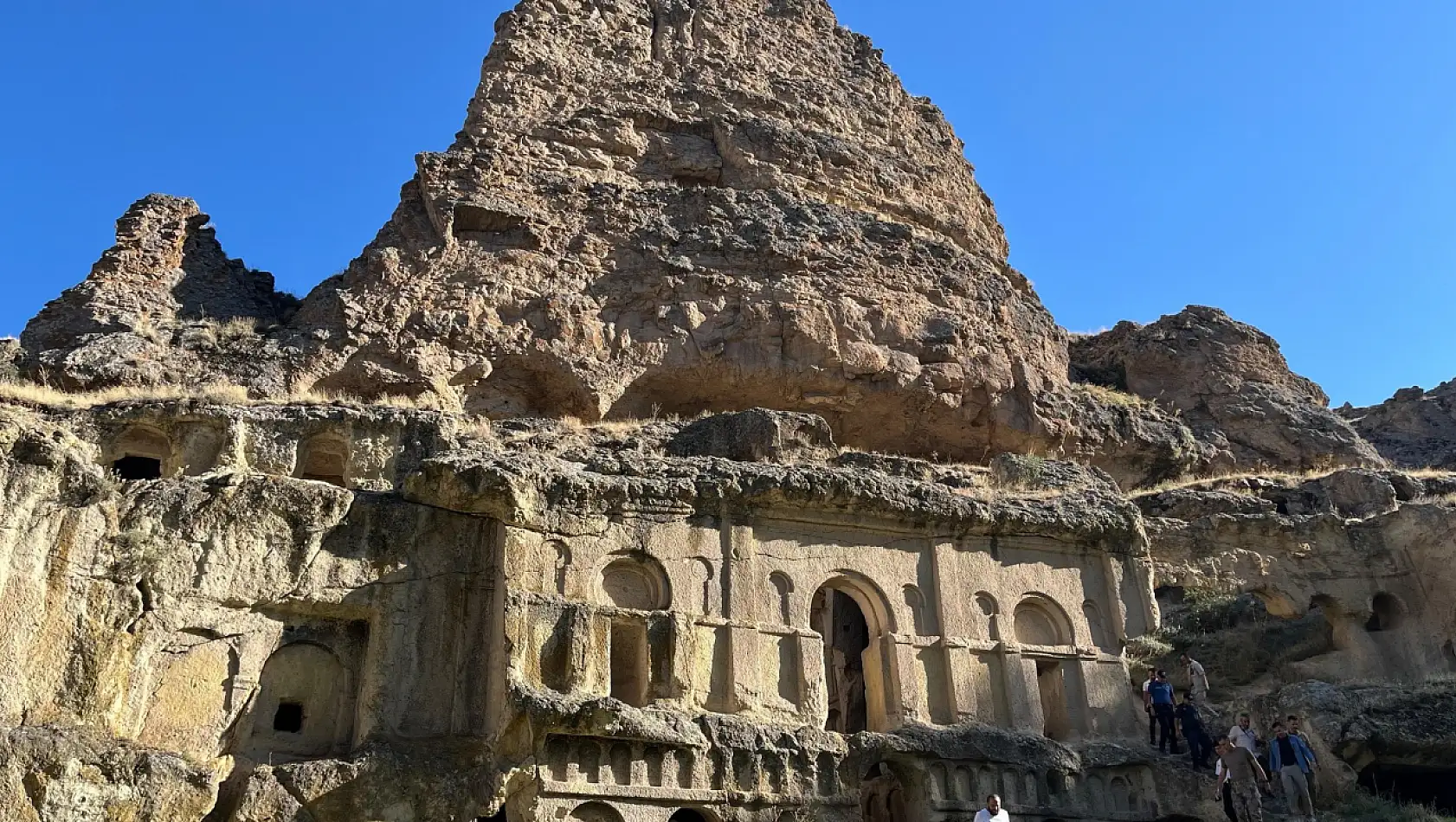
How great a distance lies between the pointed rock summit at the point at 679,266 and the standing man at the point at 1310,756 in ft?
29.9

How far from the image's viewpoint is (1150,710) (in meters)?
15.9

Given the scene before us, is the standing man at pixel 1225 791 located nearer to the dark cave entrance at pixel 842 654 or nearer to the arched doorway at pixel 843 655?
the arched doorway at pixel 843 655

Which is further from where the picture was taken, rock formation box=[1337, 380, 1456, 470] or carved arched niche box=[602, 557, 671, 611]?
rock formation box=[1337, 380, 1456, 470]

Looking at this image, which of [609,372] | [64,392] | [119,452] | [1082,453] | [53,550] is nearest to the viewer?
[53,550]

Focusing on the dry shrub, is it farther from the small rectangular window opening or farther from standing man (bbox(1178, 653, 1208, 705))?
the small rectangular window opening

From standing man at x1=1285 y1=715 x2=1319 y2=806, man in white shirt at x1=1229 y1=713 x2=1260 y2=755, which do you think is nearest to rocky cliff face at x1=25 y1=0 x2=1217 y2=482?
standing man at x1=1285 y1=715 x2=1319 y2=806

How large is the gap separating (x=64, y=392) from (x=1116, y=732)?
1592 centimetres

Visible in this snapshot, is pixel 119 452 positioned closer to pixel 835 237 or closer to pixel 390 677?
pixel 390 677

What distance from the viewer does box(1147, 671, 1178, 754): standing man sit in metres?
15.6

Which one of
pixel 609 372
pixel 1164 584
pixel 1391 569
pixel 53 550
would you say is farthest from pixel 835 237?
pixel 53 550

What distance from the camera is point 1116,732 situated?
51.5 ft

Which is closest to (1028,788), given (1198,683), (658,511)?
Result: (1198,683)

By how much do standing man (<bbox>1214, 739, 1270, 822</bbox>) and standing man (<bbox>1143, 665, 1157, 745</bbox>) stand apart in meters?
2.06

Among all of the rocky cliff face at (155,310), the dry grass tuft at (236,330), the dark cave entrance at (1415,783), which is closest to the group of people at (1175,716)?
the dark cave entrance at (1415,783)
